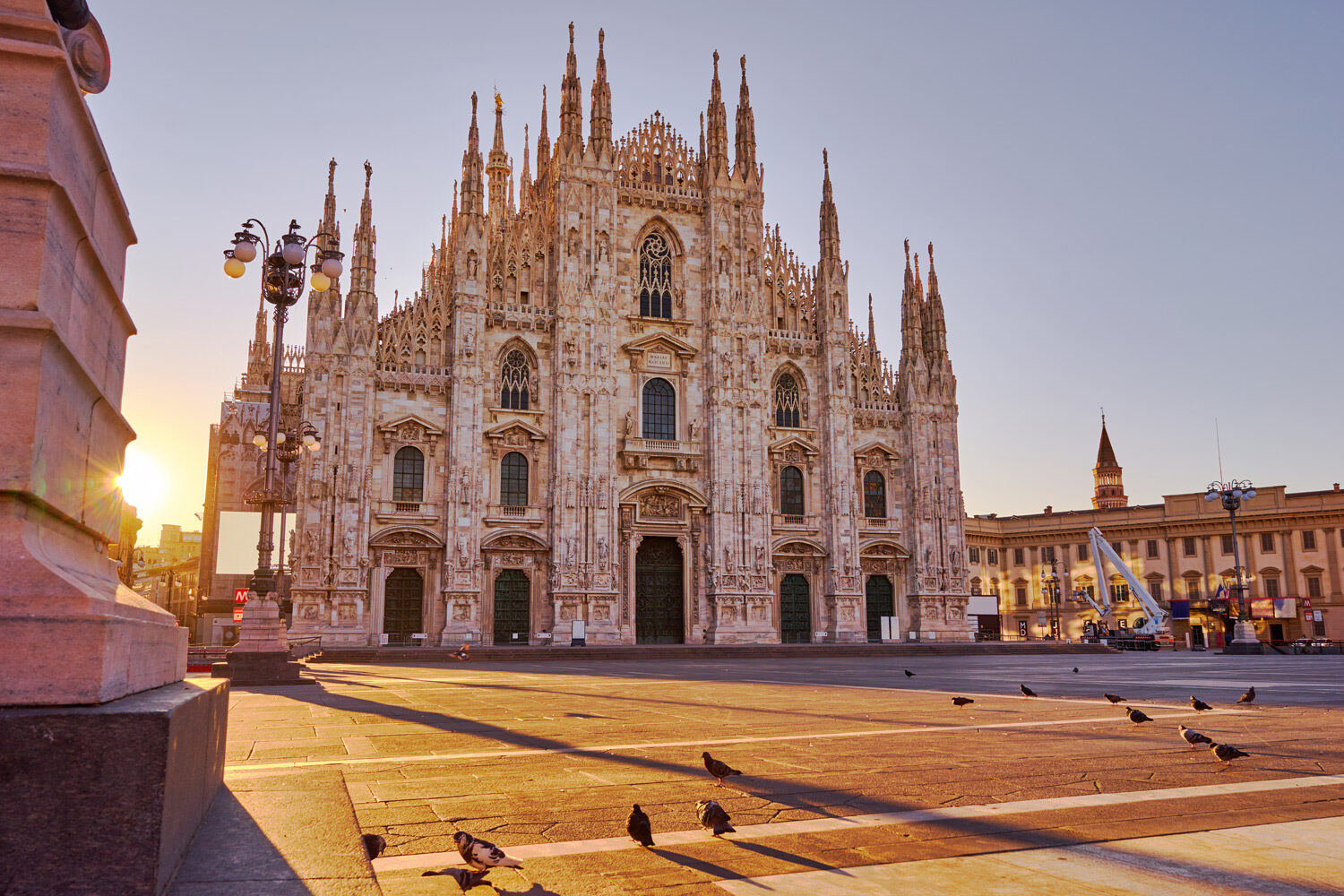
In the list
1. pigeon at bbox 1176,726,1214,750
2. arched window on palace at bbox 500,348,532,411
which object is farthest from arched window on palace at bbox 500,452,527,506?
pigeon at bbox 1176,726,1214,750

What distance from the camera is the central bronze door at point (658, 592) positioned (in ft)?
125

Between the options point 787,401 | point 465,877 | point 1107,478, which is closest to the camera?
point 465,877

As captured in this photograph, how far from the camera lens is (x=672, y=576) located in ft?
127

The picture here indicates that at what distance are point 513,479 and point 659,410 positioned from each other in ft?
22.4

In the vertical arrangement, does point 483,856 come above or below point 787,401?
below

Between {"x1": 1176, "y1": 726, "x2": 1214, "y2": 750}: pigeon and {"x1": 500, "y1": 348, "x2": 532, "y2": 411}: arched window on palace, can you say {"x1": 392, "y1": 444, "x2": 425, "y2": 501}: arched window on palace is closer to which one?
{"x1": 500, "y1": 348, "x2": 532, "y2": 411}: arched window on palace

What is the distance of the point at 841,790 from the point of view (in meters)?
5.98

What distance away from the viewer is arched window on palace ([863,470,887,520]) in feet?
139

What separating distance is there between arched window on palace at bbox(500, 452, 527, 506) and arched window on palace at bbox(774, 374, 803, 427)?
11488 mm

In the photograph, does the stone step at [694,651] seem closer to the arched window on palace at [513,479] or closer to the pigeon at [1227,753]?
the arched window on palace at [513,479]

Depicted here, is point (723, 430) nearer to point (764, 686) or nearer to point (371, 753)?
point (764, 686)

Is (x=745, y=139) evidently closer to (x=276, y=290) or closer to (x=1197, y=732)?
(x=276, y=290)

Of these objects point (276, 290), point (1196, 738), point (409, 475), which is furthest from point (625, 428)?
point (1196, 738)

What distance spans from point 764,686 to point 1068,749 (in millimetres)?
9076
